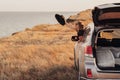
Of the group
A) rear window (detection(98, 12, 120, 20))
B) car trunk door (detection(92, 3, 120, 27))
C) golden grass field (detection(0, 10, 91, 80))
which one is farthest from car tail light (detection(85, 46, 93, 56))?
golden grass field (detection(0, 10, 91, 80))

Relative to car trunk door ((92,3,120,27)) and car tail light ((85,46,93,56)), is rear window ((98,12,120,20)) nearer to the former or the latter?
car trunk door ((92,3,120,27))

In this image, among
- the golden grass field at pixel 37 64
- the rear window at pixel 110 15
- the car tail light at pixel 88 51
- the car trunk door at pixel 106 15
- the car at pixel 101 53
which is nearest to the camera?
the car at pixel 101 53

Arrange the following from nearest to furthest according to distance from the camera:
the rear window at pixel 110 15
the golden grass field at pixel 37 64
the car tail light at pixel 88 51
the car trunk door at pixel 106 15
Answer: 1. the car tail light at pixel 88 51
2. the car trunk door at pixel 106 15
3. the rear window at pixel 110 15
4. the golden grass field at pixel 37 64

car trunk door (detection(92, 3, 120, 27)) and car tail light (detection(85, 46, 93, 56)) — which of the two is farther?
car trunk door (detection(92, 3, 120, 27))

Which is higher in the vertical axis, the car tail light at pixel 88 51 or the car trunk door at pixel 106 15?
the car trunk door at pixel 106 15

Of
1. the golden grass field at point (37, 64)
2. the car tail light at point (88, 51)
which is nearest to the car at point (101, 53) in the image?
the car tail light at point (88, 51)

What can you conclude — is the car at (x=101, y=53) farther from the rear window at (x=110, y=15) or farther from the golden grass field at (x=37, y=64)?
the golden grass field at (x=37, y=64)

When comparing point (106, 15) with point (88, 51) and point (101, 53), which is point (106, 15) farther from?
Result: point (88, 51)

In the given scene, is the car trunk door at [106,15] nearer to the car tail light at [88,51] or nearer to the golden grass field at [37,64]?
the car tail light at [88,51]

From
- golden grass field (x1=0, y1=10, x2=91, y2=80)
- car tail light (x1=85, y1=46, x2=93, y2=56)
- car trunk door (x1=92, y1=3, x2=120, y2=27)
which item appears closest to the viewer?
car tail light (x1=85, y1=46, x2=93, y2=56)

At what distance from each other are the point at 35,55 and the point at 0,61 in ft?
7.27

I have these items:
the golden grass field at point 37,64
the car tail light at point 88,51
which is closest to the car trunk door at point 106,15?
the car tail light at point 88,51

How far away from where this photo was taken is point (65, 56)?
680 inches

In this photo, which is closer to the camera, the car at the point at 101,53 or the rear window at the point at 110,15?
the car at the point at 101,53
